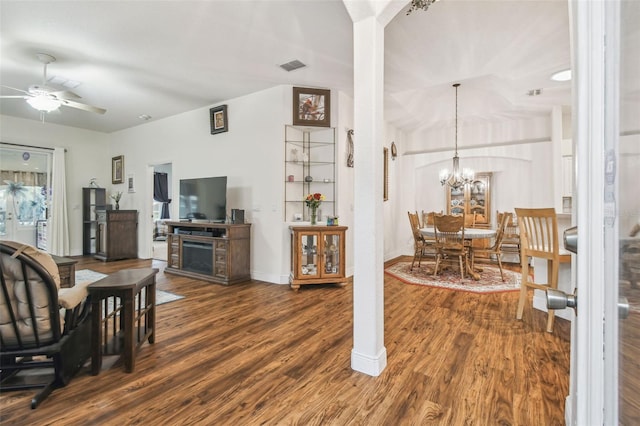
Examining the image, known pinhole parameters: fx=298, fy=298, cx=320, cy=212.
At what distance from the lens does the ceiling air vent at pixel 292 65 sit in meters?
3.61

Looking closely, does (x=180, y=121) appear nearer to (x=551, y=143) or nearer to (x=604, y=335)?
(x=604, y=335)

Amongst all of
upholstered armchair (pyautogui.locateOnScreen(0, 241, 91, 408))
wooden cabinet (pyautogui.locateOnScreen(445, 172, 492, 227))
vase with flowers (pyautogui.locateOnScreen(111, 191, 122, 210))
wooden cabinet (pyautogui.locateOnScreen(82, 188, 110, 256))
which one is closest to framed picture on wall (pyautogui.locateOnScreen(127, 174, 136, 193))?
vase with flowers (pyautogui.locateOnScreen(111, 191, 122, 210))

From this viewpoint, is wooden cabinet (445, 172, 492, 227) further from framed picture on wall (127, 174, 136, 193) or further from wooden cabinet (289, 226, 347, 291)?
framed picture on wall (127, 174, 136, 193)

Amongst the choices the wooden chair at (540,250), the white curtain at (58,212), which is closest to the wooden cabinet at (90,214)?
the white curtain at (58,212)

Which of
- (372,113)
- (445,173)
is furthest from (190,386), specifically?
(445,173)

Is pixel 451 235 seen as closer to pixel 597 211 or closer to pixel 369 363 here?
pixel 369 363

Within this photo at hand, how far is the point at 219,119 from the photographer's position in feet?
16.4

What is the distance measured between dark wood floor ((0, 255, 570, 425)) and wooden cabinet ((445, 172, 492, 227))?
3710 millimetres

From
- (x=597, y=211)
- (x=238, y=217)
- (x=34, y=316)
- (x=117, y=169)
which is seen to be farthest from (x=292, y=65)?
(x=117, y=169)

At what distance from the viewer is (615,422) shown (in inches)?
22.9

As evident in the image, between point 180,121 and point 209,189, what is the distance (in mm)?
1802

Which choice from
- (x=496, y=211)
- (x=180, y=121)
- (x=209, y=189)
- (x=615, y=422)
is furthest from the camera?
(x=496, y=211)

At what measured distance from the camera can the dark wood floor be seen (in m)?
1.58

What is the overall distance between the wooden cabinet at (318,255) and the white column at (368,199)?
6.65 feet
